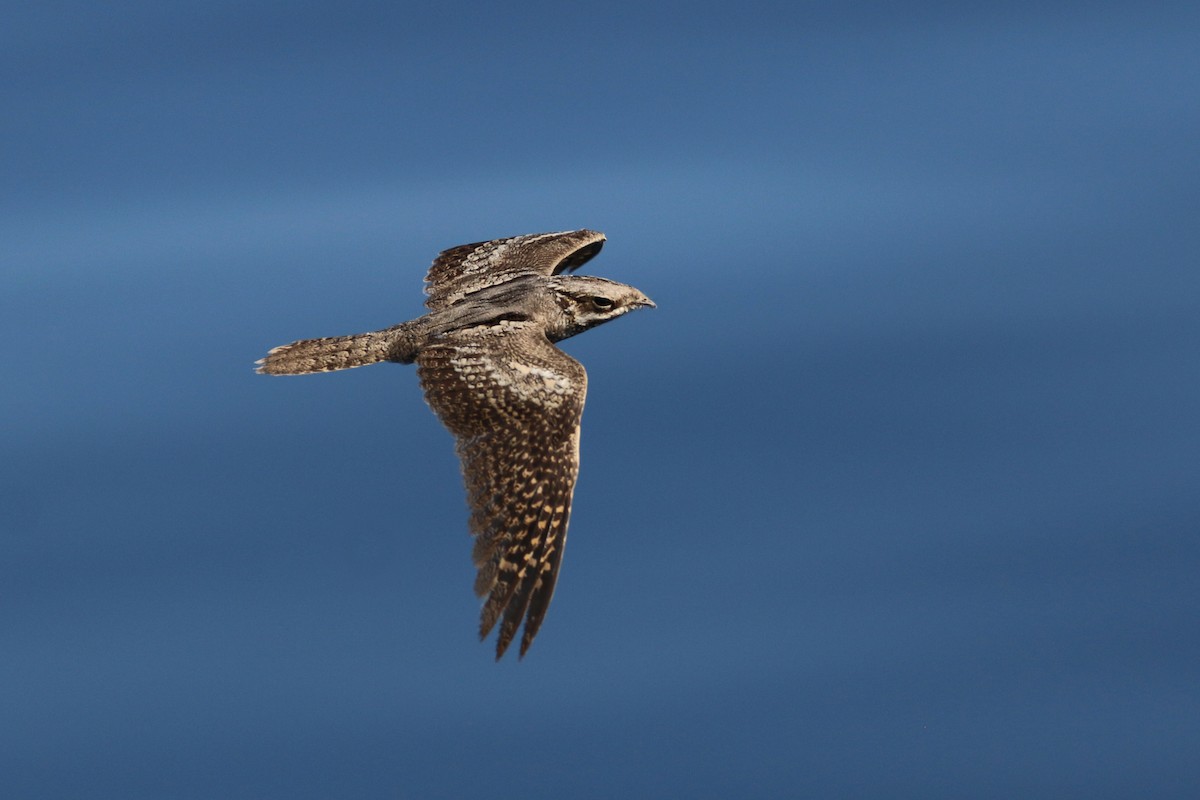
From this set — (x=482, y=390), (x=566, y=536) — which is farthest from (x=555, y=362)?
(x=566, y=536)

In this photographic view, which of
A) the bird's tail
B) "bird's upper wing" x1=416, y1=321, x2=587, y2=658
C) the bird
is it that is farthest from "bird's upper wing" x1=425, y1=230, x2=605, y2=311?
"bird's upper wing" x1=416, y1=321, x2=587, y2=658

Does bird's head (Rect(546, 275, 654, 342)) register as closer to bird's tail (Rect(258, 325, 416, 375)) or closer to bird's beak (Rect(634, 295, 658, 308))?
bird's beak (Rect(634, 295, 658, 308))

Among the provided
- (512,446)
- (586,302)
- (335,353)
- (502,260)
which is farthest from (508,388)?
(502,260)

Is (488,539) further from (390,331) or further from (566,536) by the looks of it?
(390,331)

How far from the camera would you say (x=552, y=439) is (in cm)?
1037

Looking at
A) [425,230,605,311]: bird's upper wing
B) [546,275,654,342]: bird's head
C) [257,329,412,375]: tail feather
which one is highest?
[425,230,605,311]: bird's upper wing

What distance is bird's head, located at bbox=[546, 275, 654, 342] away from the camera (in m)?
11.9

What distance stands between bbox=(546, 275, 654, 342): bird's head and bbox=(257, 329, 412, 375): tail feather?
1230mm

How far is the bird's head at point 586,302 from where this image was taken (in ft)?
39.1

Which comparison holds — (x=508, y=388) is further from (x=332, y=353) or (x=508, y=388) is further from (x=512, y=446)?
(x=332, y=353)

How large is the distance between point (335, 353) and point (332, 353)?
0.10ft

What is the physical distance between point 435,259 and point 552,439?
14.1 feet

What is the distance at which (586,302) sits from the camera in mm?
11977

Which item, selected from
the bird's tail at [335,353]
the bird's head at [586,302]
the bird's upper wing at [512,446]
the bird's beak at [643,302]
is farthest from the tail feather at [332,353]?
the bird's beak at [643,302]
